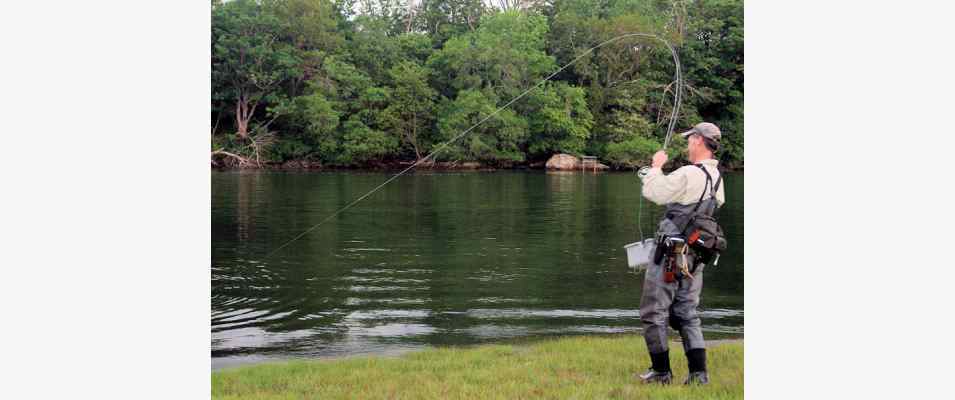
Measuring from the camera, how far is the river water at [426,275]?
917 cm

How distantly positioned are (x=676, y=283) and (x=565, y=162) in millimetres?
47746

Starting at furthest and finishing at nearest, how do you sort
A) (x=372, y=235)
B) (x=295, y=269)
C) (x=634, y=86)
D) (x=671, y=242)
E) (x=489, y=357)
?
(x=634, y=86), (x=372, y=235), (x=295, y=269), (x=489, y=357), (x=671, y=242)

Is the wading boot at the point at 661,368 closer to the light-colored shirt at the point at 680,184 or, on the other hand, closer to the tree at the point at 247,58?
the light-colored shirt at the point at 680,184

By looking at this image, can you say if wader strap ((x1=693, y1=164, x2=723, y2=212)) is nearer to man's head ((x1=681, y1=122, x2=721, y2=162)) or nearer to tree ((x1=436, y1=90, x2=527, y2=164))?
man's head ((x1=681, y1=122, x2=721, y2=162))

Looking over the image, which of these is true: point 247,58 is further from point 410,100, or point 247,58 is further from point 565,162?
point 565,162

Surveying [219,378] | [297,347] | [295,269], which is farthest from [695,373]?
[295,269]

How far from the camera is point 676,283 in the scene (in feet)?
18.6

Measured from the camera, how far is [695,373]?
5812 mm

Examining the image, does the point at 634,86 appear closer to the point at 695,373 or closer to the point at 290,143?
the point at 290,143

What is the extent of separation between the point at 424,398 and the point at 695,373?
67.2 inches

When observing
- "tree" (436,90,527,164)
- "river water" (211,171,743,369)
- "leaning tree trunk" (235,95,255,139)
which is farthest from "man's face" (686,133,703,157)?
"leaning tree trunk" (235,95,255,139)

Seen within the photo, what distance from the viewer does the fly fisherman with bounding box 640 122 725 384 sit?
18.3 ft

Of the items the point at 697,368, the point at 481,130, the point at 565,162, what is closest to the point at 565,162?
→ the point at 565,162
